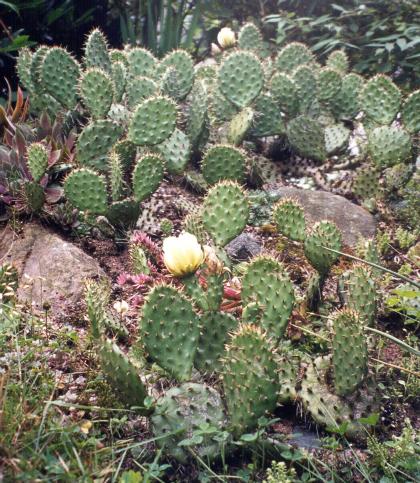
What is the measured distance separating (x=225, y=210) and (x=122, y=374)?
1.03m

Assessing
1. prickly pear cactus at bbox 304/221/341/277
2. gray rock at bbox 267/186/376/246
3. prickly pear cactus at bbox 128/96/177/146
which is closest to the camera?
prickly pear cactus at bbox 304/221/341/277

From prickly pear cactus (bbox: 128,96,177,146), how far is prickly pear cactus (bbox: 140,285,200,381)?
5.28 feet

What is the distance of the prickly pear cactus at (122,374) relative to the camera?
6.04 ft

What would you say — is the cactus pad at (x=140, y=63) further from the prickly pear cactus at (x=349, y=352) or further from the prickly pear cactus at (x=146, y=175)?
the prickly pear cactus at (x=349, y=352)

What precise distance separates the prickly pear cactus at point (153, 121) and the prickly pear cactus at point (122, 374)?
180cm

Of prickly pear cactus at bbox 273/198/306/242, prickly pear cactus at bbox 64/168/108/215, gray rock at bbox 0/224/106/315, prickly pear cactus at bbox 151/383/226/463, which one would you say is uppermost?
prickly pear cactus at bbox 64/168/108/215

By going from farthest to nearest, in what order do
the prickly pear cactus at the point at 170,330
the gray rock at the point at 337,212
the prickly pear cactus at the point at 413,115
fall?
1. the prickly pear cactus at the point at 413,115
2. the gray rock at the point at 337,212
3. the prickly pear cactus at the point at 170,330

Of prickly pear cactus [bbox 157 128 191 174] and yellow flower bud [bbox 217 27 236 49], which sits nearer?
prickly pear cactus [bbox 157 128 191 174]

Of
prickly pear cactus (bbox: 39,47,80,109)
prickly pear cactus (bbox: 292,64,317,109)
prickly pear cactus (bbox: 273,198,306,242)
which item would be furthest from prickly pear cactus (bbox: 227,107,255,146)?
prickly pear cactus (bbox: 273,198,306,242)

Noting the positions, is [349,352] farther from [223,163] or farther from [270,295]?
[223,163]

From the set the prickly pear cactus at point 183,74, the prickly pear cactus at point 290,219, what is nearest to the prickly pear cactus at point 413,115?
the prickly pear cactus at point 183,74

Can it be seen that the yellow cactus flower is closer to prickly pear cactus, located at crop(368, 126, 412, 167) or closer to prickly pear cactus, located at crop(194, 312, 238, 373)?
prickly pear cactus, located at crop(194, 312, 238, 373)

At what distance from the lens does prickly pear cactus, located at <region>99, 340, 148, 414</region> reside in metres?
1.84

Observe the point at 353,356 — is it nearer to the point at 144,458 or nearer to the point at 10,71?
the point at 144,458
